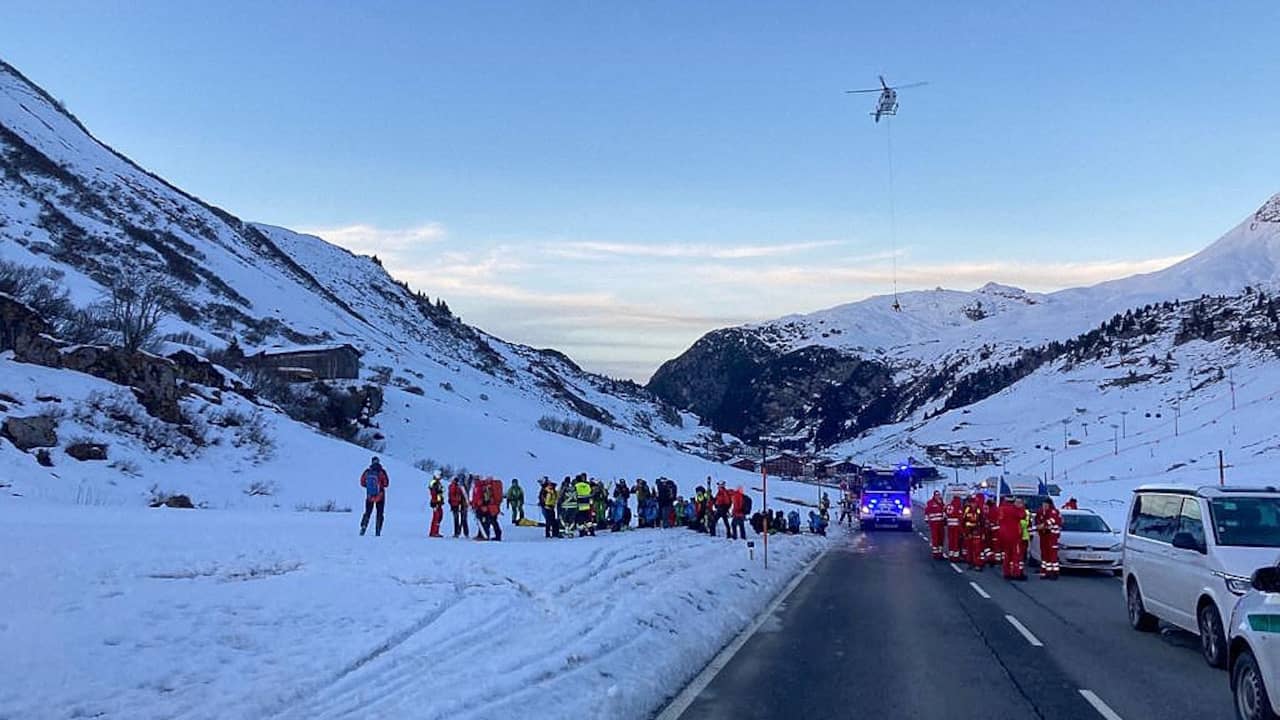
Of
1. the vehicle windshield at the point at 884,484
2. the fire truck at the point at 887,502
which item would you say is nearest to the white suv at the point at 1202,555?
the fire truck at the point at 887,502

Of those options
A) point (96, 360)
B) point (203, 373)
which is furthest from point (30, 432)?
point (203, 373)

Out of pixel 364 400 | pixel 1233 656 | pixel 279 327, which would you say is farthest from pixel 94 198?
pixel 1233 656

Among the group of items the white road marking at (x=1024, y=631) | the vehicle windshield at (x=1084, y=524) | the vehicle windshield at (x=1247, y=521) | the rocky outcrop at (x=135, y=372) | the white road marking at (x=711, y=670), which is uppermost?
the rocky outcrop at (x=135, y=372)

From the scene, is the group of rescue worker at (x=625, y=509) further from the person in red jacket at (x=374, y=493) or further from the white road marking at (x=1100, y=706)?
the white road marking at (x=1100, y=706)

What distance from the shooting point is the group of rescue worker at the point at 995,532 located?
67.1 ft

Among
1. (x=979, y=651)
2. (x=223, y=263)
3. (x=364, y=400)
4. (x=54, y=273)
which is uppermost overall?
(x=223, y=263)

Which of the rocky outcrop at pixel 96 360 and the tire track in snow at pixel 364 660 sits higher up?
the rocky outcrop at pixel 96 360

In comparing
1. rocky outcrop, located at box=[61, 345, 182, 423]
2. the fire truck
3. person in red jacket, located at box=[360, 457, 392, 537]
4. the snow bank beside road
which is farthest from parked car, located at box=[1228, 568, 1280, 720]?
the fire truck

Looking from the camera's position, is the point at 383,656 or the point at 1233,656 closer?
the point at 1233,656

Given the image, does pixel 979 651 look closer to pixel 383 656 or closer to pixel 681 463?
pixel 383 656

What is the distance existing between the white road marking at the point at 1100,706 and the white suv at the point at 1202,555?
6.66 feet

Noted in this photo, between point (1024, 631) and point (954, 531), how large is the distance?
12862 mm

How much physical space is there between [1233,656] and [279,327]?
76.8m

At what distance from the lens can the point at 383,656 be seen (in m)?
9.80
